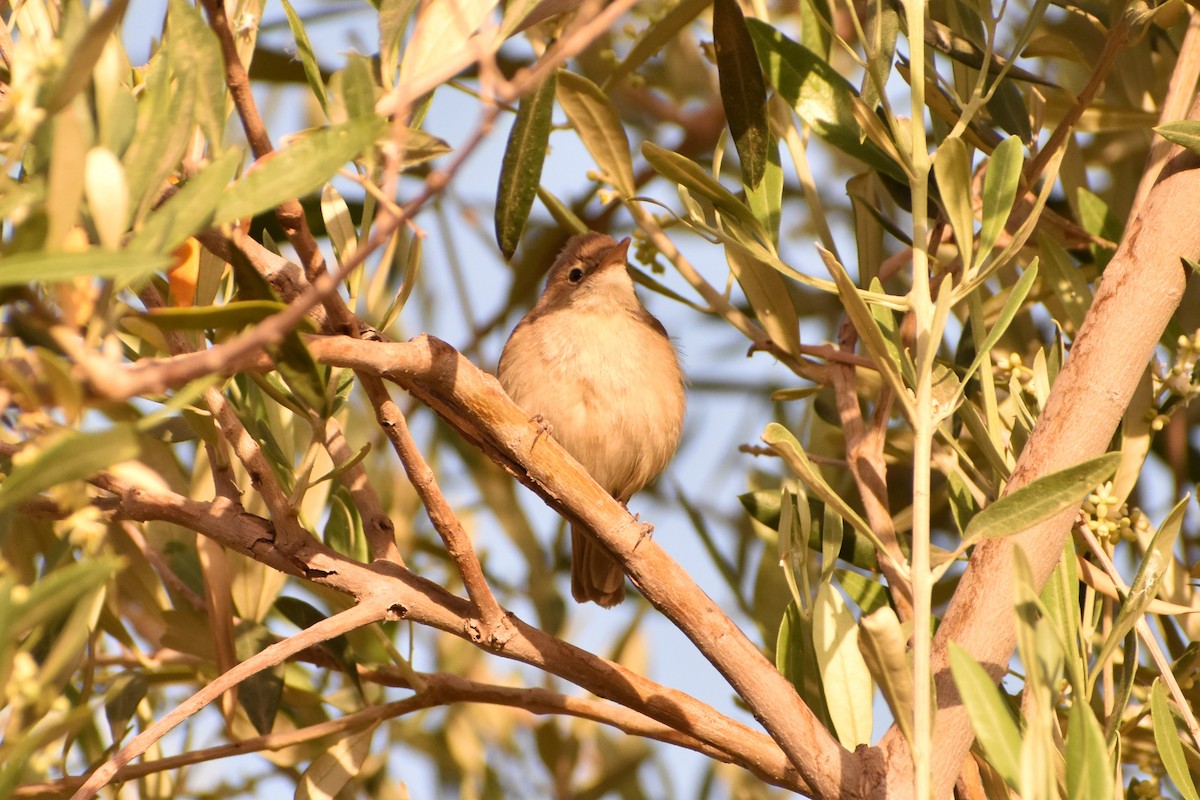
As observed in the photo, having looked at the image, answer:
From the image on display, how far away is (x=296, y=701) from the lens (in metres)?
3.11

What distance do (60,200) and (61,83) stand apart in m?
0.14

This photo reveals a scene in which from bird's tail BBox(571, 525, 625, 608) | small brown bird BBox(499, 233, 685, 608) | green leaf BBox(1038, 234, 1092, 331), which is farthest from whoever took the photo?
small brown bird BBox(499, 233, 685, 608)

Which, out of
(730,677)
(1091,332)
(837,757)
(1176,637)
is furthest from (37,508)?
(1176,637)

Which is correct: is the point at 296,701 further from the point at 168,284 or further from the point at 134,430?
the point at 134,430

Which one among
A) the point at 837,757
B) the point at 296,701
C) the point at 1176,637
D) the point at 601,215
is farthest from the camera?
the point at 601,215

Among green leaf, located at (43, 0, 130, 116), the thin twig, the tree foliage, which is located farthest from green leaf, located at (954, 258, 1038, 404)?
green leaf, located at (43, 0, 130, 116)

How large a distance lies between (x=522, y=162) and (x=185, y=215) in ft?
3.72

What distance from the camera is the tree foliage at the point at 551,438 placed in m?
1.41

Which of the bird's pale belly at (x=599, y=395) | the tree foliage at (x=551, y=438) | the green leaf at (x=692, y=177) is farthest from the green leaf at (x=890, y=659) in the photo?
the bird's pale belly at (x=599, y=395)

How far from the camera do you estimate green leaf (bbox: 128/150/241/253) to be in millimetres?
1365

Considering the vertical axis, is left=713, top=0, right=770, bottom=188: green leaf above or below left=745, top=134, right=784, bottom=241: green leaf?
above

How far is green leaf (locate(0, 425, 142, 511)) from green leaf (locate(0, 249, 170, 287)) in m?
0.15

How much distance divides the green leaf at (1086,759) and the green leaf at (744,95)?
1.23 metres

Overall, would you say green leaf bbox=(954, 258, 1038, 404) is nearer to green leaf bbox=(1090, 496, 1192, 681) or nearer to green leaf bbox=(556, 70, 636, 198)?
green leaf bbox=(1090, 496, 1192, 681)
